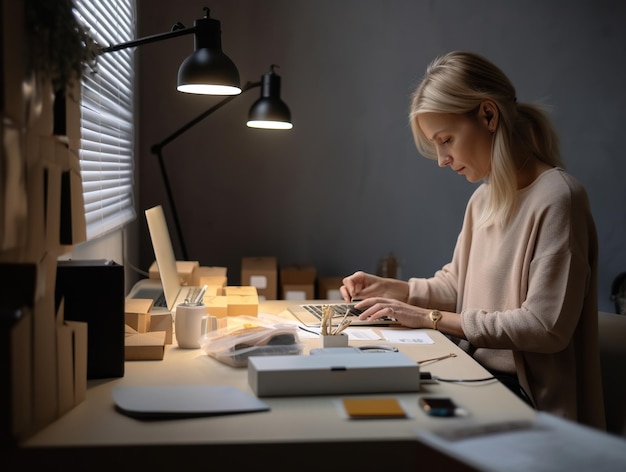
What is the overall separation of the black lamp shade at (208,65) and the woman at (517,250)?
541mm

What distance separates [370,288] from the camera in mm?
2242

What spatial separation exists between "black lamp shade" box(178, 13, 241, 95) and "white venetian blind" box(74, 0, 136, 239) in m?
0.28

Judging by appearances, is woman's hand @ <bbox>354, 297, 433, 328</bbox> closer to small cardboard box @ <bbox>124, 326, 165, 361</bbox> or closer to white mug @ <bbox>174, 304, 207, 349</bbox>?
white mug @ <bbox>174, 304, 207, 349</bbox>

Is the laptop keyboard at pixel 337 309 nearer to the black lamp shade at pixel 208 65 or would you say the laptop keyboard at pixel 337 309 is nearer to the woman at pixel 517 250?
the woman at pixel 517 250

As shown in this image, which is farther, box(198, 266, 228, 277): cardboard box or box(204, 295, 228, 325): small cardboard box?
box(198, 266, 228, 277): cardboard box

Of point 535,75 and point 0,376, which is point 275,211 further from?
point 0,376

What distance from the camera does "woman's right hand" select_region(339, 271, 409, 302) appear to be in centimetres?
223

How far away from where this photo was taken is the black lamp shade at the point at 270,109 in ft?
9.27

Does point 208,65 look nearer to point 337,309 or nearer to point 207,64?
point 207,64

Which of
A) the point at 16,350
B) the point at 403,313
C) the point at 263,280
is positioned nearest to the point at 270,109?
the point at 263,280

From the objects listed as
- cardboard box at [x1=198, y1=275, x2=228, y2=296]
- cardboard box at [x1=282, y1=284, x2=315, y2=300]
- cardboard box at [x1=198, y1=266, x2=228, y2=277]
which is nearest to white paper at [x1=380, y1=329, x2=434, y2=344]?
cardboard box at [x1=198, y1=275, x2=228, y2=296]

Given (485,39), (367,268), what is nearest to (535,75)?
(485,39)

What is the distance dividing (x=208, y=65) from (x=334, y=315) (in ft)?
2.58

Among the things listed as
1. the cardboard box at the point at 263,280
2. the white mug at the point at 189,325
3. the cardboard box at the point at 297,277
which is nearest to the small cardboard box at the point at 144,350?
the white mug at the point at 189,325
